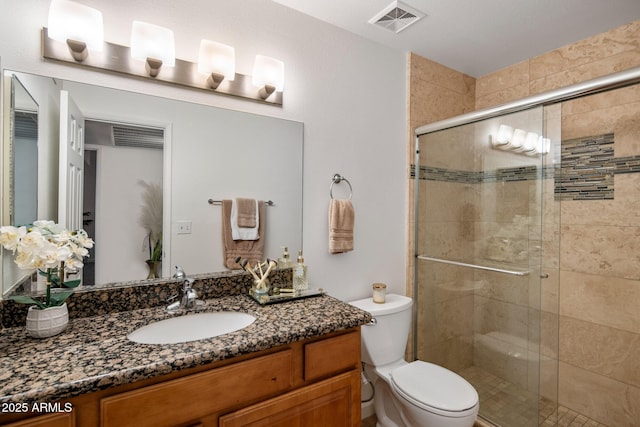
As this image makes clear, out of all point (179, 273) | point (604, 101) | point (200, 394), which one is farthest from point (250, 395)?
point (604, 101)

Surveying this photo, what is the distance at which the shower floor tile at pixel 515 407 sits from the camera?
1.83m

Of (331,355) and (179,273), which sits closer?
(331,355)

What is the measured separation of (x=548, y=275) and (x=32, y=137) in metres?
2.64

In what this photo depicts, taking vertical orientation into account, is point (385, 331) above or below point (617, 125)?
below

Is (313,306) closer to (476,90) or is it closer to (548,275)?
(548,275)

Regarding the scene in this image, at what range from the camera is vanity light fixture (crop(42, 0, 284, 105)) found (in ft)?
3.99

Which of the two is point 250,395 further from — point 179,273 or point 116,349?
point 179,273

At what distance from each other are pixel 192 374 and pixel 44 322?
0.54 meters

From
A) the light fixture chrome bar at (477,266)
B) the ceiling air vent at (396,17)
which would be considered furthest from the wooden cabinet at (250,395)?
the ceiling air vent at (396,17)

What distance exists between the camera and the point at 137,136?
1369 millimetres

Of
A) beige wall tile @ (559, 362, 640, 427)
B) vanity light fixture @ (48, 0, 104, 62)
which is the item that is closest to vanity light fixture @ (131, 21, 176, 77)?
vanity light fixture @ (48, 0, 104, 62)

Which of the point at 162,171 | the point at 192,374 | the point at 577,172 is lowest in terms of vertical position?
the point at 192,374

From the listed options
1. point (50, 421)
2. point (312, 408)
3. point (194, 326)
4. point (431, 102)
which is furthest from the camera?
point (431, 102)

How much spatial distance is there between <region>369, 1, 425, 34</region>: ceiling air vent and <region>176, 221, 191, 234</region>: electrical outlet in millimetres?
1499
